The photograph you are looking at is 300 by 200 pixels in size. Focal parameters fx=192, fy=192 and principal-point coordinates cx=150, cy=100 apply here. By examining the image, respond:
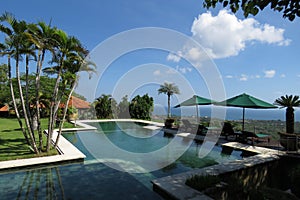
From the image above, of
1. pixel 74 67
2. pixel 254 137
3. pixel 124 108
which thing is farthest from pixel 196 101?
pixel 124 108

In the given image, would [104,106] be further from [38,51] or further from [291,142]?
[291,142]

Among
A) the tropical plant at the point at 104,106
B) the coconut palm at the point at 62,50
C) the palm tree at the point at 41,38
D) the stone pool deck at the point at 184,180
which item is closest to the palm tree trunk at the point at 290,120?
the stone pool deck at the point at 184,180

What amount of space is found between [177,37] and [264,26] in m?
5.95

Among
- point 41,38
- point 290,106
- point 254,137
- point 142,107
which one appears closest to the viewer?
point 41,38

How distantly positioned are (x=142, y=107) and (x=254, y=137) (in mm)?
16482

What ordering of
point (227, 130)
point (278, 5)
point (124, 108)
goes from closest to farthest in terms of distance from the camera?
point (278, 5) → point (227, 130) → point (124, 108)

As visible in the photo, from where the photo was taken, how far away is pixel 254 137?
32.8 ft

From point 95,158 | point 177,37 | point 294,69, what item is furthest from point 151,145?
point 294,69

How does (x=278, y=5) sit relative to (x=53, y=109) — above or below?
above

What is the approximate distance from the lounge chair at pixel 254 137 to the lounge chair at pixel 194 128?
8.80 ft

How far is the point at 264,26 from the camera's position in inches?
296

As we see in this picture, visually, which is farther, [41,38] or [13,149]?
→ [13,149]

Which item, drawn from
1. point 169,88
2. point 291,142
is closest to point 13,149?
point 291,142

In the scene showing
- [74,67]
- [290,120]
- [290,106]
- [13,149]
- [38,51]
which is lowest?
[13,149]
